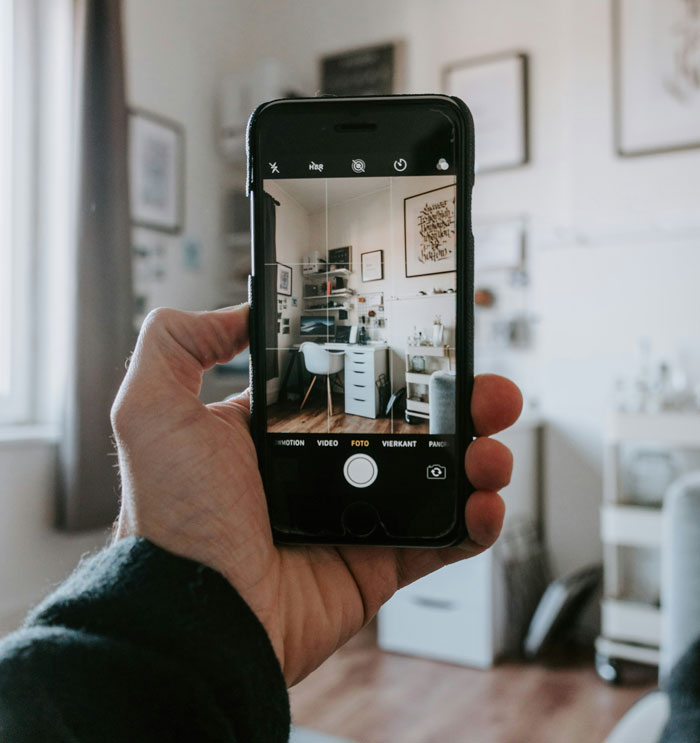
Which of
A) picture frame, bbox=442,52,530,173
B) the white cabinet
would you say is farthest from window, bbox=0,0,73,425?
picture frame, bbox=442,52,530,173

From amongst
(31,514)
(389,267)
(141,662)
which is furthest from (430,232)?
(31,514)

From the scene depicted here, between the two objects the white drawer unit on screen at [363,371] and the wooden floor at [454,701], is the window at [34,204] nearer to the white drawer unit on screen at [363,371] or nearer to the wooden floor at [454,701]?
the wooden floor at [454,701]

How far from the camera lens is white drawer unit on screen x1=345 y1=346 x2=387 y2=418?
41 cm

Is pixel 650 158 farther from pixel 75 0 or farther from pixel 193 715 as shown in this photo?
pixel 193 715

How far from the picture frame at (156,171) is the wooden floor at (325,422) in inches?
57.5

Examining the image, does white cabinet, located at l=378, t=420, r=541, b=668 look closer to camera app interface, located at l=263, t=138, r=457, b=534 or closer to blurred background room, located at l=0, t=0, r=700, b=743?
blurred background room, located at l=0, t=0, r=700, b=743

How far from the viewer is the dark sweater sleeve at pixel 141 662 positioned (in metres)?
0.32

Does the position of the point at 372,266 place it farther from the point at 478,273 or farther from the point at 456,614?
the point at 478,273

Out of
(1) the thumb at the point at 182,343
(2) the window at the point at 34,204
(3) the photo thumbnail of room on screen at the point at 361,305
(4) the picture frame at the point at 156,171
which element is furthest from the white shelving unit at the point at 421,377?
(4) the picture frame at the point at 156,171

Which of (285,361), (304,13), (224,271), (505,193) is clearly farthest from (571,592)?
(304,13)

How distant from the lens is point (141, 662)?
339 mm

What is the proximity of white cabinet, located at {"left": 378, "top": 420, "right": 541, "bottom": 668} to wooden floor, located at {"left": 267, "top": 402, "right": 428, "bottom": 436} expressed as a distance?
1417mm

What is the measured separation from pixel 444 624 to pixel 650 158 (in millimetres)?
1384

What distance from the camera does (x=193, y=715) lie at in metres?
0.34
